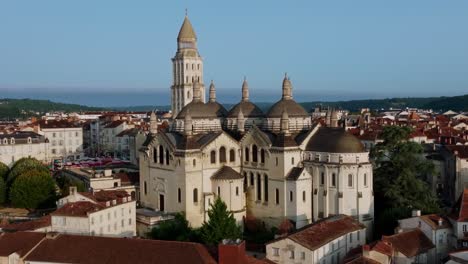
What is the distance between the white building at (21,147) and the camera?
9550 cm

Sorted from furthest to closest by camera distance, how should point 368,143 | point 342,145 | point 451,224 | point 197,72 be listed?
point 368,143 → point 197,72 → point 342,145 → point 451,224

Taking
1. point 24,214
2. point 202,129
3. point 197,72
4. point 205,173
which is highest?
point 197,72

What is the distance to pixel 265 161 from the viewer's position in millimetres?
61156

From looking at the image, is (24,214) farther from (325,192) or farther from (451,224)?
(451,224)

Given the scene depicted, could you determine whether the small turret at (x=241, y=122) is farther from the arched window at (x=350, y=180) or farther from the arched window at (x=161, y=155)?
the arched window at (x=350, y=180)

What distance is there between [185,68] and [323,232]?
3932cm

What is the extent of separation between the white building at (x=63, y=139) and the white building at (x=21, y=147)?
13774 millimetres

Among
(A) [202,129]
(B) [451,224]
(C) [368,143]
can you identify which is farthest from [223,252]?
(C) [368,143]

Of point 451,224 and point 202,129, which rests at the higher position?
point 202,129

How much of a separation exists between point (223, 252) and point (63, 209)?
59.8 ft

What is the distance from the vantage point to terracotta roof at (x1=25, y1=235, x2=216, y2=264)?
128ft

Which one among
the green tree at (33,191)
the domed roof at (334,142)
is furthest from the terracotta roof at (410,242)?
the green tree at (33,191)

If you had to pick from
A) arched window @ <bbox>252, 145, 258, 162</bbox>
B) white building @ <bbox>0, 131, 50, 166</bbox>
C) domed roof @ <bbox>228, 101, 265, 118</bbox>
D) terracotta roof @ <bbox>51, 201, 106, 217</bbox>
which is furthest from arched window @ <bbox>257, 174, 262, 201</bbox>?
white building @ <bbox>0, 131, 50, 166</bbox>

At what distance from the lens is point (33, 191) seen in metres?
68.2
